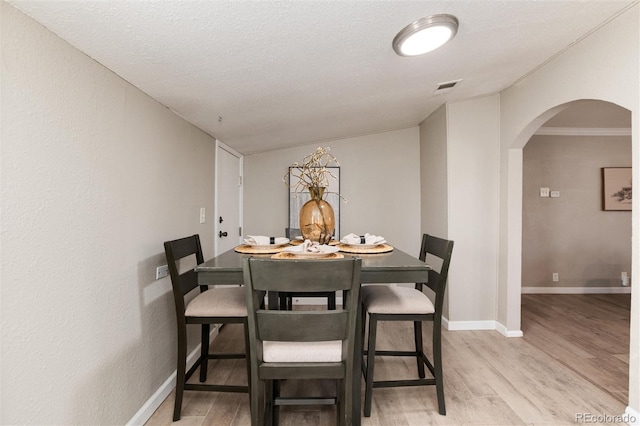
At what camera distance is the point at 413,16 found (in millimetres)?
1473

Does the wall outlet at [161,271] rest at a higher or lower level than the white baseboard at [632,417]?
higher

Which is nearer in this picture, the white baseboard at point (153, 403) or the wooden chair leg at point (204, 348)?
the white baseboard at point (153, 403)

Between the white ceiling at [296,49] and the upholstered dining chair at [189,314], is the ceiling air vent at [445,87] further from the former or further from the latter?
the upholstered dining chair at [189,314]

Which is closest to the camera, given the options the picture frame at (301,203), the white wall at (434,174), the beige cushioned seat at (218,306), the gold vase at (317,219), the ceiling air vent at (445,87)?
the beige cushioned seat at (218,306)

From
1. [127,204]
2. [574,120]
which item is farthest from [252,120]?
[574,120]

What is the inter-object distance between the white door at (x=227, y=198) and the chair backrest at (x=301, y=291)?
1930 mm

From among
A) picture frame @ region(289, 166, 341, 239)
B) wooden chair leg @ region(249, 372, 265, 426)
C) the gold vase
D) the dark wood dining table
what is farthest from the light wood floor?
picture frame @ region(289, 166, 341, 239)

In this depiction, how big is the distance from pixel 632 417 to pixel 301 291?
77.6 inches

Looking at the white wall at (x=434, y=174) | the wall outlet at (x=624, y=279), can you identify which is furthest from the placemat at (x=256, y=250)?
the wall outlet at (x=624, y=279)

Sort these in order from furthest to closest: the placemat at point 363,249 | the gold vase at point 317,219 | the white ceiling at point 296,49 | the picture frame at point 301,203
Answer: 1. the picture frame at point 301,203
2. the gold vase at point 317,219
3. the placemat at point 363,249
4. the white ceiling at point 296,49

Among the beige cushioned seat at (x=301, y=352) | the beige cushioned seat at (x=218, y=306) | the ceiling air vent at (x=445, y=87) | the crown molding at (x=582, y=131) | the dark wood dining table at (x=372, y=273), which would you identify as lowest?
the beige cushioned seat at (x=301, y=352)

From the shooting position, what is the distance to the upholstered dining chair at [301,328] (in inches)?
48.7

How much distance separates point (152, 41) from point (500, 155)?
10.0 feet

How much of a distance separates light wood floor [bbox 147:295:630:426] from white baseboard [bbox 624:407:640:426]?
108mm
